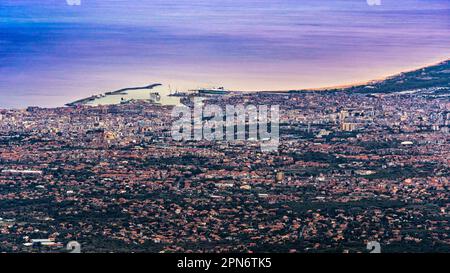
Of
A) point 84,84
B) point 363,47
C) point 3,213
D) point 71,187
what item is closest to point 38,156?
point 71,187

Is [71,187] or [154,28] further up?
[154,28]

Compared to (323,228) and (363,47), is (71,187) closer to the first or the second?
(323,228)

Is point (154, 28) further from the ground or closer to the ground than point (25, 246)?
further from the ground

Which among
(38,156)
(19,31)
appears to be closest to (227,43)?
Result: (19,31)

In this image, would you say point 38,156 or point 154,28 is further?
point 154,28

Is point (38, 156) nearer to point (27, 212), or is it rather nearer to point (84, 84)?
point (27, 212)
